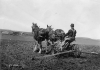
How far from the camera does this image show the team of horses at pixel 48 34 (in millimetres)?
A: 15766

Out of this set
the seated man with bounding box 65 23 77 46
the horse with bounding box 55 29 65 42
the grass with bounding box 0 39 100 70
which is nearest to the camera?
the grass with bounding box 0 39 100 70

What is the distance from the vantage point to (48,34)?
1648 centimetres

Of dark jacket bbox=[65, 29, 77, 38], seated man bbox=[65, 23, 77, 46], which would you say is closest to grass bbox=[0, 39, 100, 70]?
seated man bbox=[65, 23, 77, 46]

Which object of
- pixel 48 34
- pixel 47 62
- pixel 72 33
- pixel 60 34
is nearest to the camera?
pixel 47 62

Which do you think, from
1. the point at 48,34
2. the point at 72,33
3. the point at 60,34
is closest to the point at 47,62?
the point at 60,34

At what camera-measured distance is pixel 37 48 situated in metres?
17.2

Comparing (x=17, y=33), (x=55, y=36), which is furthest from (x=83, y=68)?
(x=17, y=33)

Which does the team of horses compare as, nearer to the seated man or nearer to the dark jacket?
the seated man

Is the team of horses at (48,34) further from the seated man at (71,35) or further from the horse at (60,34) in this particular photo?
the seated man at (71,35)

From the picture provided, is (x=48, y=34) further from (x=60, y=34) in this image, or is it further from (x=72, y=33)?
(x=72, y=33)

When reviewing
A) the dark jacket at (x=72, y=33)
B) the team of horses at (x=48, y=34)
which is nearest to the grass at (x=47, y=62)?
the team of horses at (x=48, y=34)

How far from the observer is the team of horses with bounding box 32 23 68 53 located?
15.8 metres

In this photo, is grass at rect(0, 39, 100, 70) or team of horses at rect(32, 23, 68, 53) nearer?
grass at rect(0, 39, 100, 70)

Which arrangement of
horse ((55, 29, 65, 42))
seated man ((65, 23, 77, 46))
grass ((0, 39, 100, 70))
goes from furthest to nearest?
seated man ((65, 23, 77, 46)) < horse ((55, 29, 65, 42)) < grass ((0, 39, 100, 70))
